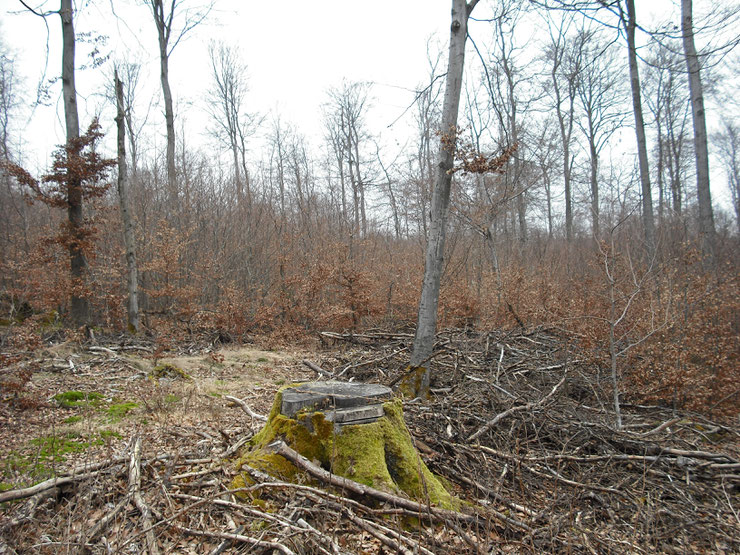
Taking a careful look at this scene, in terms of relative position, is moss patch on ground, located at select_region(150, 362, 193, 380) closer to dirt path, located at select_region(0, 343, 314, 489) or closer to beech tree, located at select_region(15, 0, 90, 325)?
dirt path, located at select_region(0, 343, 314, 489)

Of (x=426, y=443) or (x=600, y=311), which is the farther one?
(x=600, y=311)

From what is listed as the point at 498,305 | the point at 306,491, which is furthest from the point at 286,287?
the point at 306,491

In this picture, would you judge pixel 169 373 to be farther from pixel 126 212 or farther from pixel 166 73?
pixel 166 73

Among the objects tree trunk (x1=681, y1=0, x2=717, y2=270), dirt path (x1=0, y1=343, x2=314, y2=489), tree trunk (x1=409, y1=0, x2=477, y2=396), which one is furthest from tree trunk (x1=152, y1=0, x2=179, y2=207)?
tree trunk (x1=681, y1=0, x2=717, y2=270)

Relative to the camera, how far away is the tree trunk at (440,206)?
6031 mm

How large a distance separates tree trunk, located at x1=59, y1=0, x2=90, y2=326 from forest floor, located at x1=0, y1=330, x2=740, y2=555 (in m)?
3.72

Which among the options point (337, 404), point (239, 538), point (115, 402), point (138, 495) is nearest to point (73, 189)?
point (115, 402)

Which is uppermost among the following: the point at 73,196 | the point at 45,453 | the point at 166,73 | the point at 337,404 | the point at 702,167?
the point at 166,73

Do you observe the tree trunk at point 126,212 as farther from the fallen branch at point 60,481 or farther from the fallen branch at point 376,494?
the fallen branch at point 376,494

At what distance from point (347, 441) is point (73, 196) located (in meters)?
10.2

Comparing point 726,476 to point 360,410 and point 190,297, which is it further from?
point 190,297

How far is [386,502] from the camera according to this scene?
2.85 metres

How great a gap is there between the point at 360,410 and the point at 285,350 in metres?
7.96

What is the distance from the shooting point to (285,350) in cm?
1088
